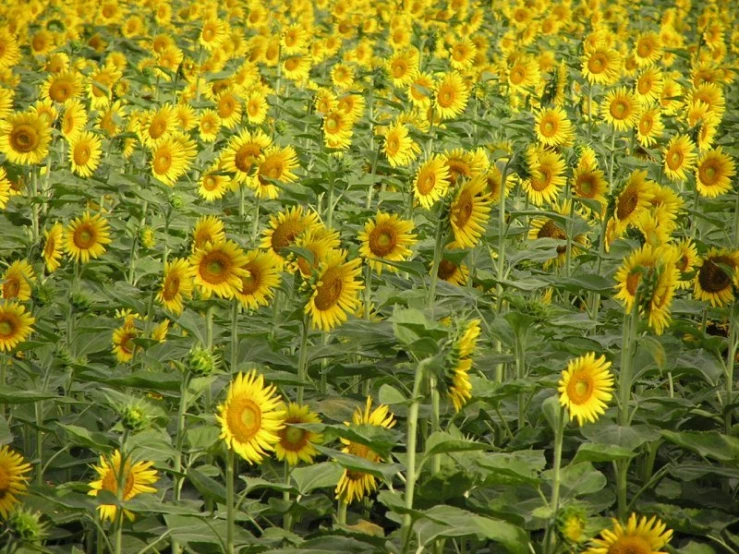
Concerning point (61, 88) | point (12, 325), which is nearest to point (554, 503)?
point (12, 325)

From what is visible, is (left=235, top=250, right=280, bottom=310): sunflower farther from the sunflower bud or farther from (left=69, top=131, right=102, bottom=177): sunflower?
(left=69, top=131, right=102, bottom=177): sunflower

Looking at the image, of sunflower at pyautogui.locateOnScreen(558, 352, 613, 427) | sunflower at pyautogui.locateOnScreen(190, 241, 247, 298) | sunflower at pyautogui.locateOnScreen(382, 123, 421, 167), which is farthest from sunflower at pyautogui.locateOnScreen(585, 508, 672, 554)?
sunflower at pyautogui.locateOnScreen(382, 123, 421, 167)

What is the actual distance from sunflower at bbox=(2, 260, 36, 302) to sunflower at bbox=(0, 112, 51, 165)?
1.37 metres

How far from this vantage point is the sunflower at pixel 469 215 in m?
3.12

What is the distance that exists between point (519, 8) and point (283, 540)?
378 inches

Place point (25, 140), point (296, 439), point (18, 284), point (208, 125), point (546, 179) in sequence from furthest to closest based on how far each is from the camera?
point (208, 125)
point (25, 140)
point (546, 179)
point (18, 284)
point (296, 439)

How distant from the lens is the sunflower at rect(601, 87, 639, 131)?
588cm

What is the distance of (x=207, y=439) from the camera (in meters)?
2.69

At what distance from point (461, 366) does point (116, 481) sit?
0.92m

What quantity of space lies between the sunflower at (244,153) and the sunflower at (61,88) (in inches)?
67.5

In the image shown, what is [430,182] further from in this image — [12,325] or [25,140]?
[25,140]

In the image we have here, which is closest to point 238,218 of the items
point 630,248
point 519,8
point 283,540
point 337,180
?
point 337,180

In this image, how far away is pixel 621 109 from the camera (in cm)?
588

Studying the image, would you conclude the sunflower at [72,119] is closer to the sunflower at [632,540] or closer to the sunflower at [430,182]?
the sunflower at [430,182]
